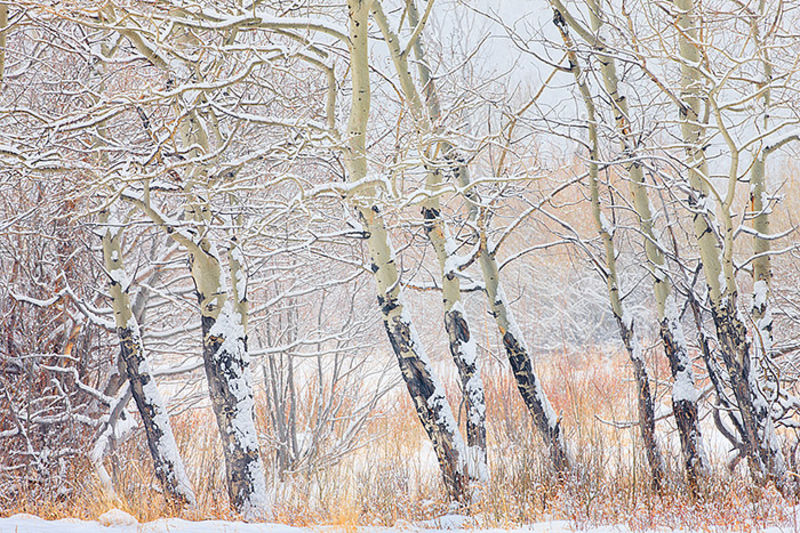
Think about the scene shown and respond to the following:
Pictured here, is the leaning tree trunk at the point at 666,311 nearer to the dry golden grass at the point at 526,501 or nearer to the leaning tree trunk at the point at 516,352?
the dry golden grass at the point at 526,501

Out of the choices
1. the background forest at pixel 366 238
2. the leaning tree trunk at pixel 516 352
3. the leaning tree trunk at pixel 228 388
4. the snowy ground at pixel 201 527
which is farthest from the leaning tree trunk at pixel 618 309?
the leaning tree trunk at pixel 228 388

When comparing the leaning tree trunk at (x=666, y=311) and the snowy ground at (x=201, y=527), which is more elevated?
the leaning tree trunk at (x=666, y=311)

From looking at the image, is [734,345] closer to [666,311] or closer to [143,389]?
[666,311]

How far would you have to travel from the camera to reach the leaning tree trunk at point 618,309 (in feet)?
19.2

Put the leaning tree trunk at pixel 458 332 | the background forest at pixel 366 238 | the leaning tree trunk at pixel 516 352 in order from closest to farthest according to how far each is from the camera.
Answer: the background forest at pixel 366 238
the leaning tree trunk at pixel 458 332
the leaning tree trunk at pixel 516 352

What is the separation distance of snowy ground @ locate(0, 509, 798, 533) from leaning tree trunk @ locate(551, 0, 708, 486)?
123 centimetres

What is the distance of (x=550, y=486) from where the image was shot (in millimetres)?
5793

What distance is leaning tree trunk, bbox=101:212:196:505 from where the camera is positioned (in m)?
6.46

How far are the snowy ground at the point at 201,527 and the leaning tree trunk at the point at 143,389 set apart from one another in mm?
1238

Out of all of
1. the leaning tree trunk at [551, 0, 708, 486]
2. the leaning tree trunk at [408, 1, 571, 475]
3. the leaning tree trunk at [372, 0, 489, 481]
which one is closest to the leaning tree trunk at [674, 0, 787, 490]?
the leaning tree trunk at [551, 0, 708, 486]

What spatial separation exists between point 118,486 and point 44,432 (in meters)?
1.28

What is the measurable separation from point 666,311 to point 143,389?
5.14m

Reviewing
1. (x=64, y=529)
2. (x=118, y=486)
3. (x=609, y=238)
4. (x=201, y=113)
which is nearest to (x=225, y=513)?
(x=118, y=486)

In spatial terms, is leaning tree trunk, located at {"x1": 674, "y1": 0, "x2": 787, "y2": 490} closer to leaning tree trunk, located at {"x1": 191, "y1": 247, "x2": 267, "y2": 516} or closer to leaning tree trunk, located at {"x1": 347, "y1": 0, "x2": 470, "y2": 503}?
leaning tree trunk, located at {"x1": 347, "y1": 0, "x2": 470, "y2": 503}
